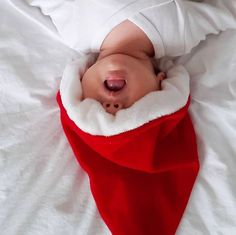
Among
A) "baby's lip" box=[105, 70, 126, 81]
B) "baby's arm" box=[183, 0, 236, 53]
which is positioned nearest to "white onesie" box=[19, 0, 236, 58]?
"baby's arm" box=[183, 0, 236, 53]

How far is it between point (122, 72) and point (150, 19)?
0.15 meters

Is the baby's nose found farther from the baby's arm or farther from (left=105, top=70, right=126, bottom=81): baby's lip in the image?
the baby's arm

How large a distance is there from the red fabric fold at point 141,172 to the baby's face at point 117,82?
0.07 meters

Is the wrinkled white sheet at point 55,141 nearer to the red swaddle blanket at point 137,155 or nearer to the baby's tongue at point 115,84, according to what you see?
the red swaddle blanket at point 137,155

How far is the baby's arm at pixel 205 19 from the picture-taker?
91cm

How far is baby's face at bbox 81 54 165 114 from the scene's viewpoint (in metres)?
0.82

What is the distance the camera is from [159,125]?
827 mm

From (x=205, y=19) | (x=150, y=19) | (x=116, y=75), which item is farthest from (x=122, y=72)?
(x=205, y=19)

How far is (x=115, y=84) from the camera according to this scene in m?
0.84

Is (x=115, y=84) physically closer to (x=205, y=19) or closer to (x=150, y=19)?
(x=150, y=19)

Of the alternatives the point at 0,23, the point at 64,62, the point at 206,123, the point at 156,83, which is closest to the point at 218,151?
the point at 206,123

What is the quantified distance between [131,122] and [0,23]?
44 centimetres

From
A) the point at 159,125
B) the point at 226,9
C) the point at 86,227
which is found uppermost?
the point at 226,9

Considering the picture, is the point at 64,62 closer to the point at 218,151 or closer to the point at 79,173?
the point at 79,173
